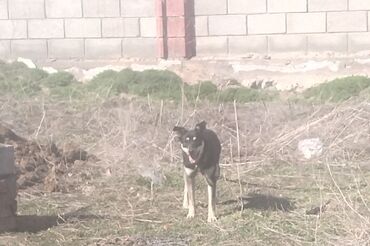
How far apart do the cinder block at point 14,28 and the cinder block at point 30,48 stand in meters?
0.10

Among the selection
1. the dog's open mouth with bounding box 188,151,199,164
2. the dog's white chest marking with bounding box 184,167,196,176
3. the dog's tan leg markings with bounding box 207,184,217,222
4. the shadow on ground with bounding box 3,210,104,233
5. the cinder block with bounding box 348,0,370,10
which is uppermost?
the cinder block with bounding box 348,0,370,10

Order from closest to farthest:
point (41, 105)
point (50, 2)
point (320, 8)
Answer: point (41, 105)
point (320, 8)
point (50, 2)

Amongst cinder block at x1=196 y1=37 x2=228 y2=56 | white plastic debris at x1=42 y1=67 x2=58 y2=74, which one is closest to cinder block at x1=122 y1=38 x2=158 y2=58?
cinder block at x1=196 y1=37 x2=228 y2=56

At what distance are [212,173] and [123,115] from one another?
3.24m

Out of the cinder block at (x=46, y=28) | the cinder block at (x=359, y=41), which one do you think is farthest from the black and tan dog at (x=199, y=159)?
the cinder block at (x=46, y=28)

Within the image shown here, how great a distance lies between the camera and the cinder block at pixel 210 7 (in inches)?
507

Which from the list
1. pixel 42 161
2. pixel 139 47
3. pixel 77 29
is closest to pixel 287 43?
pixel 139 47

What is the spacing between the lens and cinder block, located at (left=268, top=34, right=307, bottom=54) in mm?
12633

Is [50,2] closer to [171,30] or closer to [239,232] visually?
[171,30]

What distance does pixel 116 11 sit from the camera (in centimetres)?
1317

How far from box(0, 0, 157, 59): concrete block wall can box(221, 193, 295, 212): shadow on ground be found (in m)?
6.27

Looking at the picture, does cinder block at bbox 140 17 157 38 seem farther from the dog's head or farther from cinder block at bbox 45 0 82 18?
the dog's head

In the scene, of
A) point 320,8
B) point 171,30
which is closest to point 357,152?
point 320,8

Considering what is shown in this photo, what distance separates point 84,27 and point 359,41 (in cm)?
438
